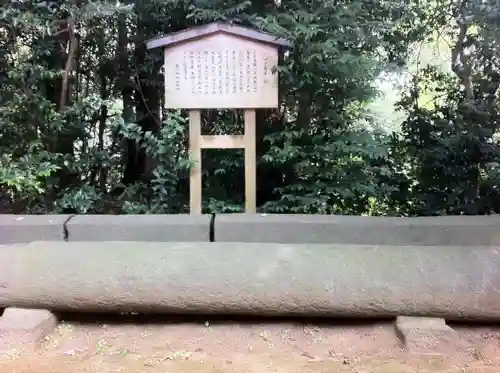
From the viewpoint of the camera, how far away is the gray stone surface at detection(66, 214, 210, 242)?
3072 mm

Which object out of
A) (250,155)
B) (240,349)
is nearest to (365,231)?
(240,349)

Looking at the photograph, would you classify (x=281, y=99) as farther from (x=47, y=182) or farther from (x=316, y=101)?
(x=47, y=182)

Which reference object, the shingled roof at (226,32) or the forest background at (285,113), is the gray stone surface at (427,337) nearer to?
the forest background at (285,113)

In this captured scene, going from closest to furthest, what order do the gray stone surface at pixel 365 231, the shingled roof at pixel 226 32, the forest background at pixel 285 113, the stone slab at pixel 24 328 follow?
the stone slab at pixel 24 328 < the gray stone surface at pixel 365 231 < the shingled roof at pixel 226 32 < the forest background at pixel 285 113

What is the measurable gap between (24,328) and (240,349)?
1.10m

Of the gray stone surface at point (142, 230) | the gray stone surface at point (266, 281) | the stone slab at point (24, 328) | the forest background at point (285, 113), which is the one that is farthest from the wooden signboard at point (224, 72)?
the stone slab at point (24, 328)

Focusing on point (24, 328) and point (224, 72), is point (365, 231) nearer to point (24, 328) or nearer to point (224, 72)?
point (224, 72)

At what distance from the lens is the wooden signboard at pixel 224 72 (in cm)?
371

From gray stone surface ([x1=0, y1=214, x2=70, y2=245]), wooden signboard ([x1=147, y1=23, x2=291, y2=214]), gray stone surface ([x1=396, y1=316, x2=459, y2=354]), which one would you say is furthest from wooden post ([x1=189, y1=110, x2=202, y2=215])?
gray stone surface ([x1=396, y1=316, x2=459, y2=354])

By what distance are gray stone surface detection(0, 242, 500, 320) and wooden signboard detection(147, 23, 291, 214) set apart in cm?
115

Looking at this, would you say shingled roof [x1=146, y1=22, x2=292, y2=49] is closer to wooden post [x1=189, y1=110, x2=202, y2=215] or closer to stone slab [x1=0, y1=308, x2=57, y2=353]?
wooden post [x1=189, y1=110, x2=202, y2=215]

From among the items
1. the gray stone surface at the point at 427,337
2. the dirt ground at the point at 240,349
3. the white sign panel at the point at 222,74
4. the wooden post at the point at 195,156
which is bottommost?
the dirt ground at the point at 240,349

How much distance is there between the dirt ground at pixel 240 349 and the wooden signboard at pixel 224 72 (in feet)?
3.96

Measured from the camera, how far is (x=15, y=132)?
4102 millimetres
